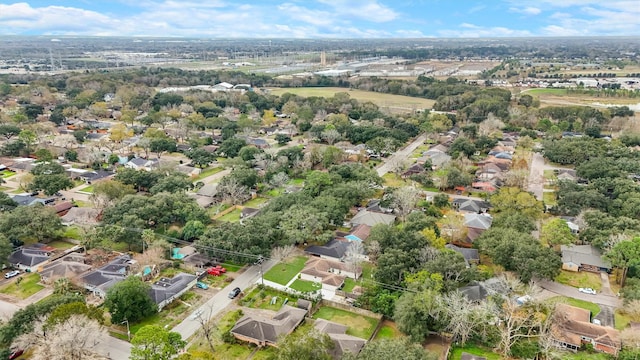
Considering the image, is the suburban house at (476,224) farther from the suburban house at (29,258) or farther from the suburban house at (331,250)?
the suburban house at (29,258)

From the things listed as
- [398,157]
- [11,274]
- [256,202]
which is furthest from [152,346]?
[398,157]

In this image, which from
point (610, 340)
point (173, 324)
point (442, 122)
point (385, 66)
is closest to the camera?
point (610, 340)

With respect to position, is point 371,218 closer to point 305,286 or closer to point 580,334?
point 305,286

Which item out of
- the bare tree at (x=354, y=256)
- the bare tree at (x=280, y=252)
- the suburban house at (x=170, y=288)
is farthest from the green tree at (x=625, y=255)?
the suburban house at (x=170, y=288)

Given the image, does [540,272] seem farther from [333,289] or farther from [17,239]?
[17,239]

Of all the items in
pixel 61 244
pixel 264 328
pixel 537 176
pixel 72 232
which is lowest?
pixel 264 328

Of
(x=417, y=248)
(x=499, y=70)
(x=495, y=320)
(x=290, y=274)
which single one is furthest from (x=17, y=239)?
(x=499, y=70)
